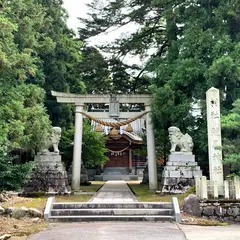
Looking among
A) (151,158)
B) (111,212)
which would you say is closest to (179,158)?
(151,158)

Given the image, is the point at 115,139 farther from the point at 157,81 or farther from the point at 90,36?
the point at 157,81

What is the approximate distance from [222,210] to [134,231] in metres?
2.91

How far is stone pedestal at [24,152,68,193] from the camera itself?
1547cm

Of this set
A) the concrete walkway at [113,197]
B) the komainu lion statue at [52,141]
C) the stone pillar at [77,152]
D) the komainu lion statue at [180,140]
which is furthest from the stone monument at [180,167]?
the komainu lion statue at [52,141]

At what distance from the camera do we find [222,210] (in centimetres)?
947

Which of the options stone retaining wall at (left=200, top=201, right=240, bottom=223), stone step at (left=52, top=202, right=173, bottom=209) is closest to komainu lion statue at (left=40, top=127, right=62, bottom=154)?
stone step at (left=52, top=202, right=173, bottom=209)

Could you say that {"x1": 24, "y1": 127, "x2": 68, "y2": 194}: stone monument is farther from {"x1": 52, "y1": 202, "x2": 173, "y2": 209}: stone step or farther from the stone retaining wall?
the stone retaining wall

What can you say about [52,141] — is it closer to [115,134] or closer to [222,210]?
[222,210]

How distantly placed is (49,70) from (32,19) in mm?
5041

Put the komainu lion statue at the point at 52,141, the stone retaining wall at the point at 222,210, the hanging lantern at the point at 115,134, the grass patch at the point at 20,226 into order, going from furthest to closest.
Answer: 1. the hanging lantern at the point at 115,134
2. the komainu lion statue at the point at 52,141
3. the stone retaining wall at the point at 222,210
4. the grass patch at the point at 20,226

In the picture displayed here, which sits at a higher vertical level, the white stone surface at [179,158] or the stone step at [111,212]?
the white stone surface at [179,158]

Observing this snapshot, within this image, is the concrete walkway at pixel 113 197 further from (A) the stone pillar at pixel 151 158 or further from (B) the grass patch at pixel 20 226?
(B) the grass patch at pixel 20 226

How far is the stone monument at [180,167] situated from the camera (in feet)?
48.3

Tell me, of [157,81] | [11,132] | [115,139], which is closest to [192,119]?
[157,81]
